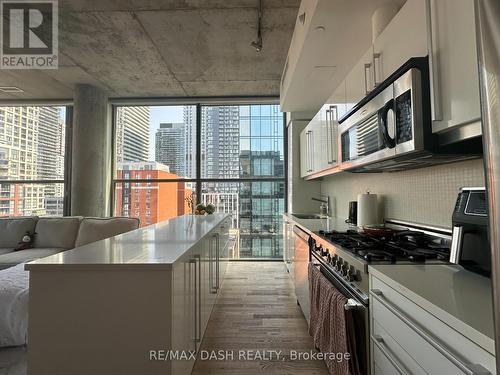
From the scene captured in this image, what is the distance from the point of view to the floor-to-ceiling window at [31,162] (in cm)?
513

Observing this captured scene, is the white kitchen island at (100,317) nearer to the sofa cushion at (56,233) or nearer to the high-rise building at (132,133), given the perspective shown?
the sofa cushion at (56,233)

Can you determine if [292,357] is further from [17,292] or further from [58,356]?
[17,292]

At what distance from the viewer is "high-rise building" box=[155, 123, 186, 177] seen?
5.23 metres

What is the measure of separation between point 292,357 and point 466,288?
4.98 feet

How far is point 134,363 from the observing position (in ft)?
3.81

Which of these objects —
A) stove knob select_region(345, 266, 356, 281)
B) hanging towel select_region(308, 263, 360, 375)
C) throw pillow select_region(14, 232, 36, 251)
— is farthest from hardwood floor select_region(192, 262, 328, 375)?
throw pillow select_region(14, 232, 36, 251)

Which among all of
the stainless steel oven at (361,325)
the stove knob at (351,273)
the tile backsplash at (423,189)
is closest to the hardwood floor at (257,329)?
the stainless steel oven at (361,325)

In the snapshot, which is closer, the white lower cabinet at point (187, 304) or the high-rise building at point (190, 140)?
the white lower cabinet at point (187, 304)

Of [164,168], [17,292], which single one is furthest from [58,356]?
[164,168]

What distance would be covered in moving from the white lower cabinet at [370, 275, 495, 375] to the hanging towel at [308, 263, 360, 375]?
4.2 inches

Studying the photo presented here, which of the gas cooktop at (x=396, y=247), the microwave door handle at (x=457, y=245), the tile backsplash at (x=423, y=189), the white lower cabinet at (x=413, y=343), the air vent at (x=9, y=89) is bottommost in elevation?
the white lower cabinet at (x=413, y=343)

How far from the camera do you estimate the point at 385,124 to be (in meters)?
1.49

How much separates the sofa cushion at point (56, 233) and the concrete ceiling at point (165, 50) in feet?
7.33

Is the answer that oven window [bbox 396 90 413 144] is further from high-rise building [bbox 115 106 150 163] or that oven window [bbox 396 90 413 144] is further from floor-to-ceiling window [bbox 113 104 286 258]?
high-rise building [bbox 115 106 150 163]
